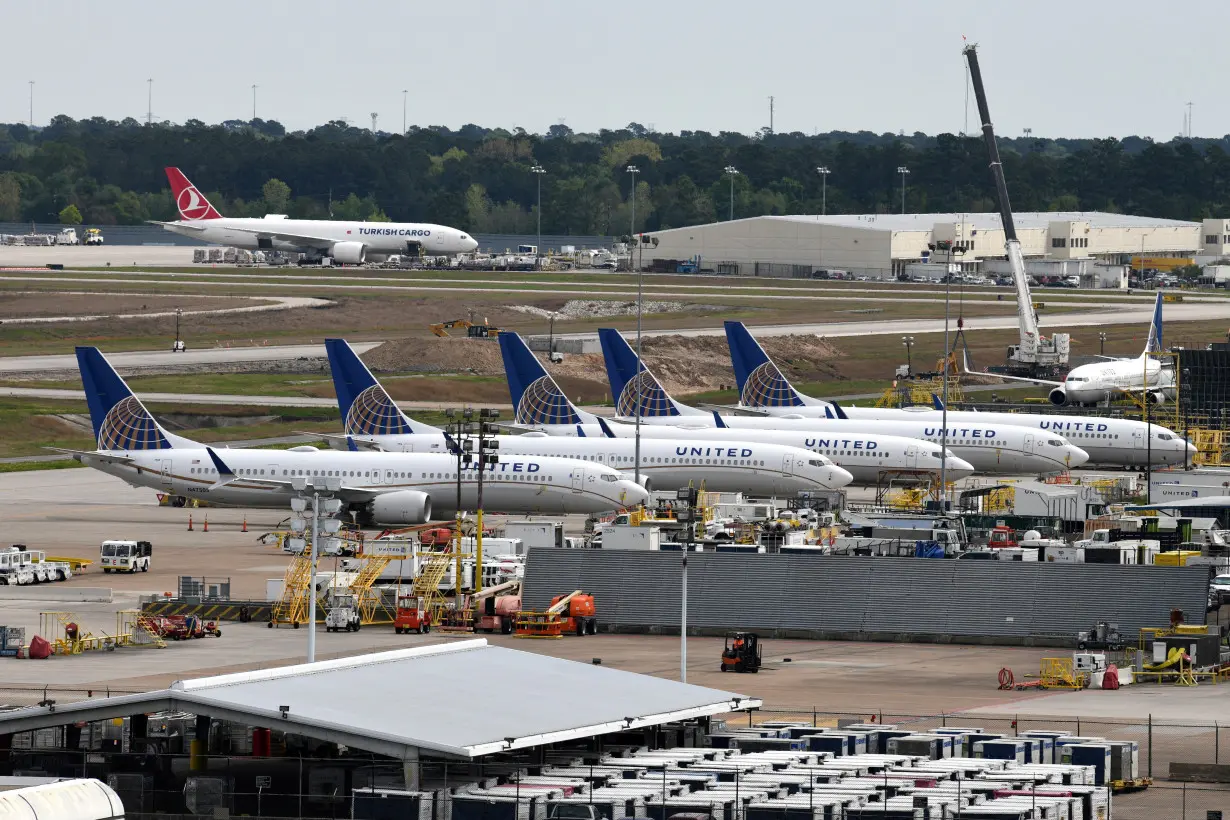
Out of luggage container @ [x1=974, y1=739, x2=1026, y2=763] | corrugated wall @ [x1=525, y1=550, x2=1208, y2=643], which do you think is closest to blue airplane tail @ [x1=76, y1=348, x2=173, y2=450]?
corrugated wall @ [x1=525, y1=550, x2=1208, y2=643]

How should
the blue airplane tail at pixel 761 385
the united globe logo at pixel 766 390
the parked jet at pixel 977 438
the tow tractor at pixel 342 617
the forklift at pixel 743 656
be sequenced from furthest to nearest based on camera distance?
the united globe logo at pixel 766 390, the blue airplane tail at pixel 761 385, the parked jet at pixel 977 438, the tow tractor at pixel 342 617, the forklift at pixel 743 656

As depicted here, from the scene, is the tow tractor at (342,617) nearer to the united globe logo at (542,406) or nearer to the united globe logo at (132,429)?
the united globe logo at (132,429)

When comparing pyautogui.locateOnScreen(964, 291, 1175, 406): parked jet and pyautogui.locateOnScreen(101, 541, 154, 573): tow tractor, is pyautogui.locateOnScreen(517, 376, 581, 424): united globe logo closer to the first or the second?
pyautogui.locateOnScreen(101, 541, 154, 573): tow tractor

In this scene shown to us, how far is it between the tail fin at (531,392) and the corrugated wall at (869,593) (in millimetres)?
35581

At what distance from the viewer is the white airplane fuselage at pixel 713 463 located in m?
107

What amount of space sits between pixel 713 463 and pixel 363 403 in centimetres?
1831

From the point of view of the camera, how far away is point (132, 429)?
102 meters

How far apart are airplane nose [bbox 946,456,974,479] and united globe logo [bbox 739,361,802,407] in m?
21.9

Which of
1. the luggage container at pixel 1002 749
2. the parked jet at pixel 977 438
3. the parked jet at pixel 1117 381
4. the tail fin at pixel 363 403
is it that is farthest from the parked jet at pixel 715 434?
the luggage container at pixel 1002 749

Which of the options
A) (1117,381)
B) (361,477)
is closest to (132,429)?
(361,477)

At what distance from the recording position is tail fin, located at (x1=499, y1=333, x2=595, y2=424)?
118 m

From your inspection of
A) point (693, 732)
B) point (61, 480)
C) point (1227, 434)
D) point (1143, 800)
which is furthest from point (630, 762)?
point (1227, 434)

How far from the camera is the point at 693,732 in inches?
2039

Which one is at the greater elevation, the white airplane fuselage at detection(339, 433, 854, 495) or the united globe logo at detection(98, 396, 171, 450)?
the united globe logo at detection(98, 396, 171, 450)
